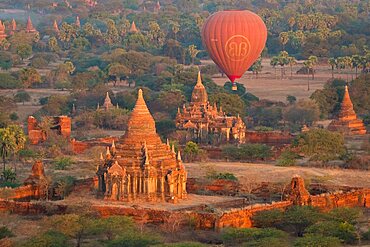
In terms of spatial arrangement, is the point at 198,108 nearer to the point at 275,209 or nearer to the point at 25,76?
the point at 275,209

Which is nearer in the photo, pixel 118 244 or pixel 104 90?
pixel 118 244

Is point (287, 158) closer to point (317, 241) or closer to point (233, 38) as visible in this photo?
point (233, 38)

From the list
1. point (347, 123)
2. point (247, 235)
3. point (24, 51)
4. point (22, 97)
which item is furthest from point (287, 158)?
point (24, 51)

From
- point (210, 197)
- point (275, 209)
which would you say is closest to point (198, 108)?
point (210, 197)

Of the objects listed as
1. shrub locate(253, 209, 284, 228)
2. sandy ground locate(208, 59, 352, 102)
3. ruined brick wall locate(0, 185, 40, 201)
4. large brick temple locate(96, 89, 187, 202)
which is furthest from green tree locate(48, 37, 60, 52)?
shrub locate(253, 209, 284, 228)

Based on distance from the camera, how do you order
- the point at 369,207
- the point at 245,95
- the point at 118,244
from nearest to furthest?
the point at 118,244
the point at 369,207
the point at 245,95

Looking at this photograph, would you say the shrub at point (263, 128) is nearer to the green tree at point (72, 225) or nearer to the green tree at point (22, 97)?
the green tree at point (22, 97)

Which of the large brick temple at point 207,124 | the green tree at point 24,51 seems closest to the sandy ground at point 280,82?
the large brick temple at point 207,124
